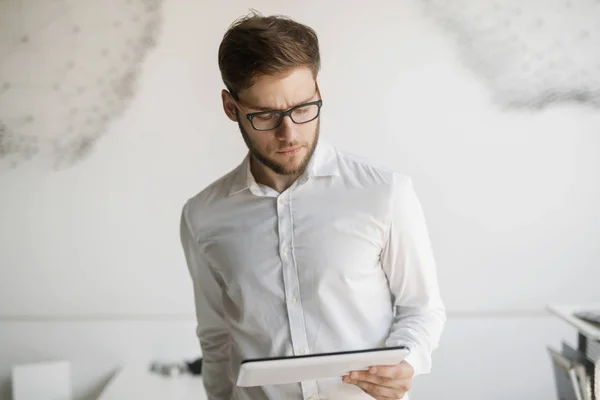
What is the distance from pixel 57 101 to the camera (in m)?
2.19

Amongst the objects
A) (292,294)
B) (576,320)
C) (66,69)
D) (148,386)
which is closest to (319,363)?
(292,294)

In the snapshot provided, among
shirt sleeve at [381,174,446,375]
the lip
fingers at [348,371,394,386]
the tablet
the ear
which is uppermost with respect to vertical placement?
the ear

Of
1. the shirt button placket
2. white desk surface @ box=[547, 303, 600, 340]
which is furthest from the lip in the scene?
white desk surface @ box=[547, 303, 600, 340]

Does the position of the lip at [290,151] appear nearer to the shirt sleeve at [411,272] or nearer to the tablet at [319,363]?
the shirt sleeve at [411,272]

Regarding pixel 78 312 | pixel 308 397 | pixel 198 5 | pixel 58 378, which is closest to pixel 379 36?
pixel 198 5

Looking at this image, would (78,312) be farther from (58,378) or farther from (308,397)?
(308,397)

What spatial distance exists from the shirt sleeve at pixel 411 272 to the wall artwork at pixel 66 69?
4.39ft

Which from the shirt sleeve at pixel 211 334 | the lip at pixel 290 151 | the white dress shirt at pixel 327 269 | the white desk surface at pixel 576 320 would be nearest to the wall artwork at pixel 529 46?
the white desk surface at pixel 576 320

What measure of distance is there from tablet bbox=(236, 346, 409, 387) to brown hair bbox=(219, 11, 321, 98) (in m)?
0.50

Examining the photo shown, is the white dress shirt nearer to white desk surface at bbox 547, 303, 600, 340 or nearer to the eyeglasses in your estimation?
the eyeglasses

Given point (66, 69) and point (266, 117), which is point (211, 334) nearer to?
point (266, 117)

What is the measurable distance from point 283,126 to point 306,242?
235 millimetres

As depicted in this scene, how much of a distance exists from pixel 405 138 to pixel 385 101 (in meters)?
0.14

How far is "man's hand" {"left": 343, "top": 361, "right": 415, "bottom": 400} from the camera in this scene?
99 cm
